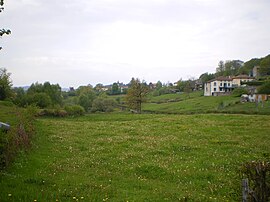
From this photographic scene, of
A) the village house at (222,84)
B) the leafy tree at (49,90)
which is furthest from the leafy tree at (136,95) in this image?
the village house at (222,84)

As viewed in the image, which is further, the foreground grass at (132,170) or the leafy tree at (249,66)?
the leafy tree at (249,66)

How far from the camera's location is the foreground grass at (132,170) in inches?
411

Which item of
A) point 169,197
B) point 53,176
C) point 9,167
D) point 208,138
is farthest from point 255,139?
point 9,167

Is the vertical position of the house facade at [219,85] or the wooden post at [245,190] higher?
the house facade at [219,85]

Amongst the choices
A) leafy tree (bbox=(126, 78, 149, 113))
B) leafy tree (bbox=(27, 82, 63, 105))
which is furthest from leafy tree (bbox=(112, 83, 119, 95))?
leafy tree (bbox=(126, 78, 149, 113))

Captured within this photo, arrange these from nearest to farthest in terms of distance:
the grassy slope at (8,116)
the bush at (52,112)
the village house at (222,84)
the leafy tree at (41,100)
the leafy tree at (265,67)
→ the grassy slope at (8,116), the bush at (52,112), the leafy tree at (41,100), the leafy tree at (265,67), the village house at (222,84)

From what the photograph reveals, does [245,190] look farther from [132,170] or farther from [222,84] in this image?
[222,84]

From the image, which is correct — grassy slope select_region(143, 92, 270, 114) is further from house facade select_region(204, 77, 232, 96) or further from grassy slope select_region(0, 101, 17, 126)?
grassy slope select_region(0, 101, 17, 126)

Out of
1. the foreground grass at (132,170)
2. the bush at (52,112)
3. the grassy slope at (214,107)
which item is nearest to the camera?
the foreground grass at (132,170)

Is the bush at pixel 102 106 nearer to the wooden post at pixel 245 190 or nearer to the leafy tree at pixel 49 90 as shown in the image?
the leafy tree at pixel 49 90


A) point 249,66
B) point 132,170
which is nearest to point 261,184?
point 132,170

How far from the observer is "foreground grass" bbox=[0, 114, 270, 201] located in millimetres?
10438

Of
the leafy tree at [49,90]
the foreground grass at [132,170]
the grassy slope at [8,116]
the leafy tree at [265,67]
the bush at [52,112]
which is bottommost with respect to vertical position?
the foreground grass at [132,170]

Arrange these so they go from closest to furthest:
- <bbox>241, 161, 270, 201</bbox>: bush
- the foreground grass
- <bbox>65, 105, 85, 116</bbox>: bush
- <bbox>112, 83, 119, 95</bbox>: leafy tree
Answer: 1. <bbox>241, 161, 270, 201</bbox>: bush
2. the foreground grass
3. <bbox>65, 105, 85, 116</bbox>: bush
4. <bbox>112, 83, 119, 95</bbox>: leafy tree
